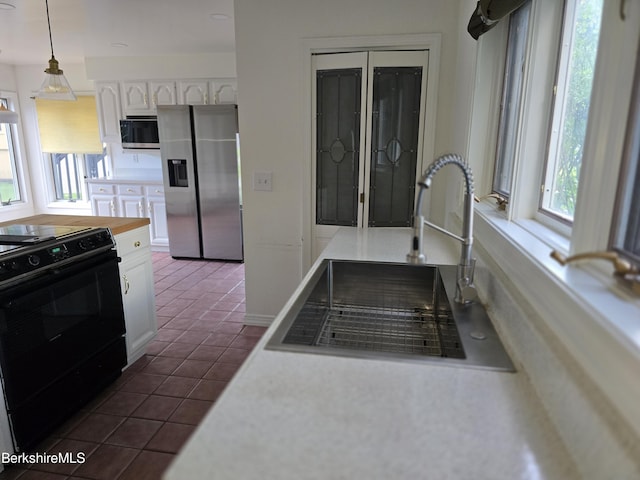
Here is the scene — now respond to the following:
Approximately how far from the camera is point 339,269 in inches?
69.7

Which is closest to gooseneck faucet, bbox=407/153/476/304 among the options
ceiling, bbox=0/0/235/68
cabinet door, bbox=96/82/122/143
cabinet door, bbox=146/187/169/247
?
ceiling, bbox=0/0/235/68

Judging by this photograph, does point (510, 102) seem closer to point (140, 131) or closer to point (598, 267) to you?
point (598, 267)

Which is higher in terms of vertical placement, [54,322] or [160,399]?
[54,322]

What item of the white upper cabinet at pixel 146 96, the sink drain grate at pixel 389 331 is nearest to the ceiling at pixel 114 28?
the white upper cabinet at pixel 146 96

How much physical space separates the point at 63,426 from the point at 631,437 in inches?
92.4

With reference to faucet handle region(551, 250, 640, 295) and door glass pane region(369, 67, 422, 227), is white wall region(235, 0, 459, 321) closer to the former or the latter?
door glass pane region(369, 67, 422, 227)

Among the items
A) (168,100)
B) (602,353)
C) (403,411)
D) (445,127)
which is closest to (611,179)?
(602,353)

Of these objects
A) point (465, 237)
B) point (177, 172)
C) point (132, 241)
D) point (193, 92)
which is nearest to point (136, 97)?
point (193, 92)

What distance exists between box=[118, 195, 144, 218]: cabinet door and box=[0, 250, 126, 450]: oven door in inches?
130

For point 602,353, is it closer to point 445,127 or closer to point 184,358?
point 445,127

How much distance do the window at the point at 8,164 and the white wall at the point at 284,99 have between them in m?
5.03

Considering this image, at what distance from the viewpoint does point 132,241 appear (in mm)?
2504

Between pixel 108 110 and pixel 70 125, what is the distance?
78 cm

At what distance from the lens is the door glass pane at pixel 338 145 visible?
278cm
